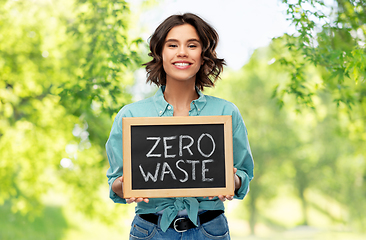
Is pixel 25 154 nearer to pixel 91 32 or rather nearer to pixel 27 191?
pixel 27 191

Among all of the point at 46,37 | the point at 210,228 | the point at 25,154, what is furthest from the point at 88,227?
the point at 210,228

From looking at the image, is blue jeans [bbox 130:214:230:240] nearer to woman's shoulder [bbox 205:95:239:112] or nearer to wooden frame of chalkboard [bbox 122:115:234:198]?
wooden frame of chalkboard [bbox 122:115:234:198]

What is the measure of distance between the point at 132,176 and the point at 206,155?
0.36 m

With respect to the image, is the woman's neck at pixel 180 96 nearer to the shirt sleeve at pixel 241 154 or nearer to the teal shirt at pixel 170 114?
the teal shirt at pixel 170 114

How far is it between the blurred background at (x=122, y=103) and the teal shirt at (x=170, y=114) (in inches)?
19.6

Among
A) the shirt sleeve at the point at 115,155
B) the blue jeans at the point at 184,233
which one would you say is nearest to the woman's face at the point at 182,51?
the shirt sleeve at the point at 115,155

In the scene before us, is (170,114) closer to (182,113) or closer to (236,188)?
(182,113)

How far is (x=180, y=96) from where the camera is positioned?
1.97m

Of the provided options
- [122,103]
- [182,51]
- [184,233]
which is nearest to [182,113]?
[182,51]

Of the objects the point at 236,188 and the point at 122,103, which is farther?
the point at 122,103

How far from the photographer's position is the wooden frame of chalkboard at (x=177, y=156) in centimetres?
167

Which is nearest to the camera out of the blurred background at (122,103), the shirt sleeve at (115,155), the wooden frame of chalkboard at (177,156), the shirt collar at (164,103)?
the wooden frame of chalkboard at (177,156)

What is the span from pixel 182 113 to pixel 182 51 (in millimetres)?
328

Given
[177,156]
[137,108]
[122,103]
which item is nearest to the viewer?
[177,156]
